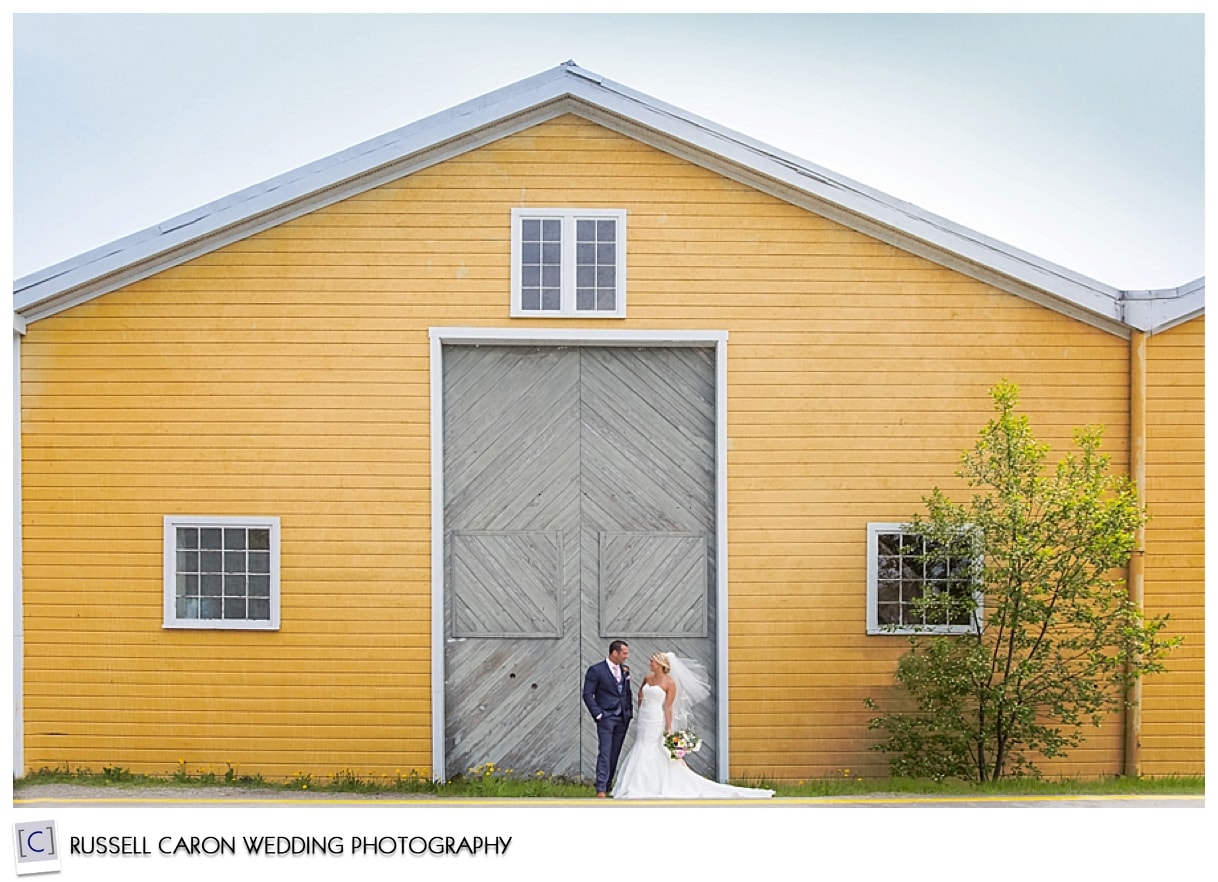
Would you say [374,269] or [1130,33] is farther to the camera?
[374,269]

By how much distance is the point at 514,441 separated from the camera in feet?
34.3

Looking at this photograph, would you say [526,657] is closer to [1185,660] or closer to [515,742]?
[515,742]

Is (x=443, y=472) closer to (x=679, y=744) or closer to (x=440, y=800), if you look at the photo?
(x=440, y=800)

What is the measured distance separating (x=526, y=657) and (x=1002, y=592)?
148 inches

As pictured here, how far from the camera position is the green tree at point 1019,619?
9766mm

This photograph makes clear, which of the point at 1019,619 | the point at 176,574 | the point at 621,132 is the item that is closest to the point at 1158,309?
the point at 1019,619

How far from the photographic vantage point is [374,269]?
10.3 meters

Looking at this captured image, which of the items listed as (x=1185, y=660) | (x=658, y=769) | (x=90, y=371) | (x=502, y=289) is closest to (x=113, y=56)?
(x=90, y=371)

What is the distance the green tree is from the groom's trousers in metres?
2.01

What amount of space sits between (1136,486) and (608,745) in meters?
4.65
